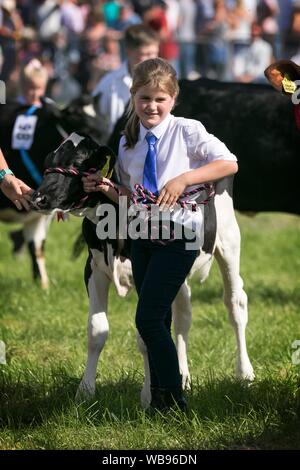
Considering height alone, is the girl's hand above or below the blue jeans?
above

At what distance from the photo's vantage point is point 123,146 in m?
4.78

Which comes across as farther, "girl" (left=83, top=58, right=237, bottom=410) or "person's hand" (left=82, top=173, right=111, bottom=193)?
"person's hand" (left=82, top=173, right=111, bottom=193)

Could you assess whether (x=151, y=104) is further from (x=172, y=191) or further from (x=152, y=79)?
(x=172, y=191)

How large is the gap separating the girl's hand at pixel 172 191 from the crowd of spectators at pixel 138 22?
10.4 meters

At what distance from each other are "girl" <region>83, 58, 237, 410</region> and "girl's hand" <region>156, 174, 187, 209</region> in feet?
0.11

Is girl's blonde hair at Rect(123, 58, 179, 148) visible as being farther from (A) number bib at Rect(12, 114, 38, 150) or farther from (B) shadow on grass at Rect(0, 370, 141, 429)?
(A) number bib at Rect(12, 114, 38, 150)

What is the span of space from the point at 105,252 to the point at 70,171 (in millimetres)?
549

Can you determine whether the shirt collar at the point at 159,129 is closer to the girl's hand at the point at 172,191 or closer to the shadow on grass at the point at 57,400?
the girl's hand at the point at 172,191

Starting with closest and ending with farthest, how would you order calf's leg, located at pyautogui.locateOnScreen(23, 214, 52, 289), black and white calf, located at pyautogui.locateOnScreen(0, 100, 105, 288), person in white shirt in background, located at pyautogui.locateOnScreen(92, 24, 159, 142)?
person in white shirt in background, located at pyautogui.locateOnScreen(92, 24, 159, 142), black and white calf, located at pyautogui.locateOnScreen(0, 100, 105, 288), calf's leg, located at pyautogui.locateOnScreen(23, 214, 52, 289)

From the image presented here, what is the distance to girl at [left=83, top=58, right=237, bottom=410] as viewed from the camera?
4.54 meters

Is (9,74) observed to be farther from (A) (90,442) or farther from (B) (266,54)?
(A) (90,442)

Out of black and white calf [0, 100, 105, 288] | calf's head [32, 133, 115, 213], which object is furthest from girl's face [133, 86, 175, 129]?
black and white calf [0, 100, 105, 288]

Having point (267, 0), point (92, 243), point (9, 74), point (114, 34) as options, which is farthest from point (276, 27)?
point (92, 243)

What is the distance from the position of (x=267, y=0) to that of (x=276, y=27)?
44 cm
